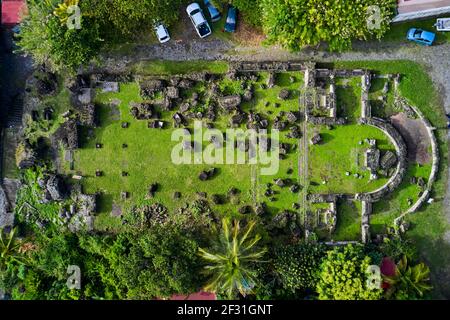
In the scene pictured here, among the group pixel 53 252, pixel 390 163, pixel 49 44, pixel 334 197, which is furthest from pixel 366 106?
pixel 53 252

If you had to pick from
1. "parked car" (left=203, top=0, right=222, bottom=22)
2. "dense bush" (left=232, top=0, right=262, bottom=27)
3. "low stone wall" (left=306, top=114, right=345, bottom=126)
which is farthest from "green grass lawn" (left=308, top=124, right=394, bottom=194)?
"parked car" (left=203, top=0, right=222, bottom=22)

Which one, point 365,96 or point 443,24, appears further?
point 365,96

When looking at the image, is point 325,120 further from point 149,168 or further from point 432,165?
point 149,168

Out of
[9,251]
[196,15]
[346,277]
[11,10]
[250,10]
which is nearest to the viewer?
[346,277]

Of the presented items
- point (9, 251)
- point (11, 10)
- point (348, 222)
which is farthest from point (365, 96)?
point (9, 251)

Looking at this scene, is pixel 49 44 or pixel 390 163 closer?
pixel 49 44

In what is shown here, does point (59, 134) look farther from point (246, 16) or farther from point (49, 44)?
point (246, 16)
